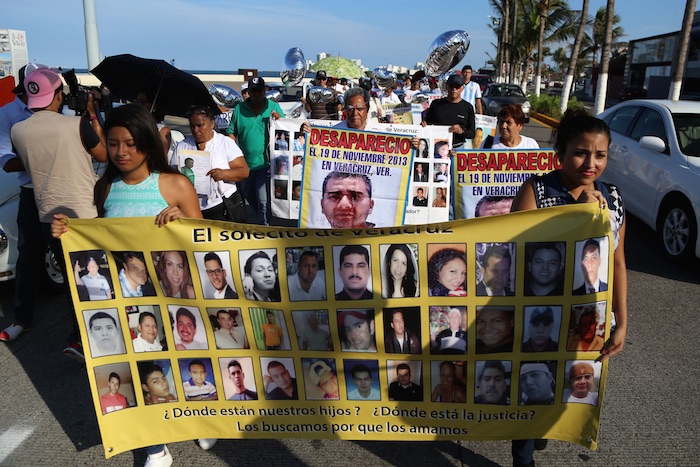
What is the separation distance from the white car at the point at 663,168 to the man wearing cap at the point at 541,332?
164 inches

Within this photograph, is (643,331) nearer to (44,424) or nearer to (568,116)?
(568,116)

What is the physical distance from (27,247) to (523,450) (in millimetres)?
3901

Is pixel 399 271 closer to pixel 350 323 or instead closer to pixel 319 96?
pixel 350 323

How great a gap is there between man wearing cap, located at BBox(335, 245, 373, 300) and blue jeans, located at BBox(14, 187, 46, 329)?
2.89m

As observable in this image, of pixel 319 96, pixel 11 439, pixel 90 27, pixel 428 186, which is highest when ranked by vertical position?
pixel 90 27

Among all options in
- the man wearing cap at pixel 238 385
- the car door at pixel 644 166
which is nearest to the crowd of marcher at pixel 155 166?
the man wearing cap at pixel 238 385

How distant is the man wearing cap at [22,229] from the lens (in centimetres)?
430

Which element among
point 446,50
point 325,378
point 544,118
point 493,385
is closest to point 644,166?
point 446,50

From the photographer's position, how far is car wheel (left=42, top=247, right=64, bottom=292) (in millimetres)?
5297

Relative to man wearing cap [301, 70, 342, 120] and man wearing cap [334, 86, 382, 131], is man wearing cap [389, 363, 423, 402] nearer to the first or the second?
man wearing cap [334, 86, 382, 131]

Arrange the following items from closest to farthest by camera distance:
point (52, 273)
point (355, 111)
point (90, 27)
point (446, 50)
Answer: point (355, 111)
point (52, 273)
point (446, 50)
point (90, 27)

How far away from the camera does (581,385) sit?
2.69m

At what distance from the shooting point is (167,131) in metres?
5.51

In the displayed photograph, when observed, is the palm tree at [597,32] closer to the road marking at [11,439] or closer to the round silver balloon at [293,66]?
the round silver balloon at [293,66]
